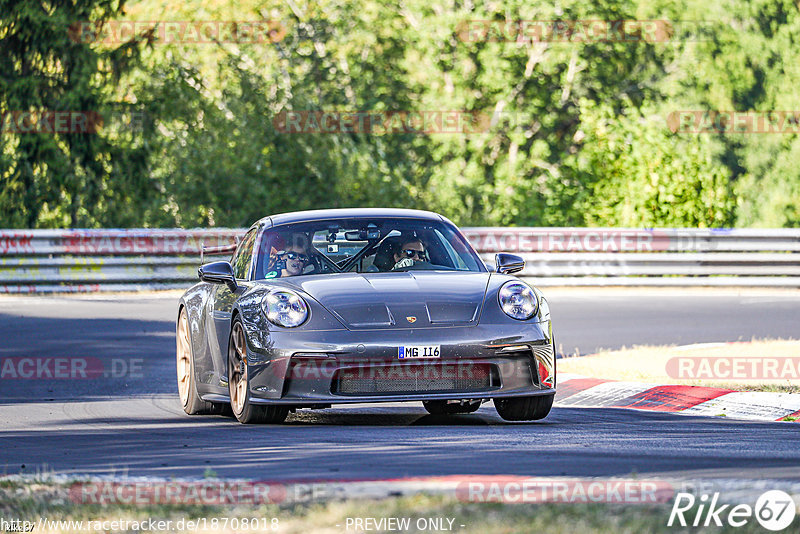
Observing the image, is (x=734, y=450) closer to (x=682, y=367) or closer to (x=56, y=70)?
(x=682, y=367)

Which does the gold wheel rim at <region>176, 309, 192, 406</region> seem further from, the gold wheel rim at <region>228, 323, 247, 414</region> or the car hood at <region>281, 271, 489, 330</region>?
the car hood at <region>281, 271, 489, 330</region>

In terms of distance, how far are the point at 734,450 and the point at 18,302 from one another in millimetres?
16120

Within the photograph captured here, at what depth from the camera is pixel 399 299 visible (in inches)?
351

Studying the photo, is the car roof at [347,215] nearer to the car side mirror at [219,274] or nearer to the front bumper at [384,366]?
the car side mirror at [219,274]

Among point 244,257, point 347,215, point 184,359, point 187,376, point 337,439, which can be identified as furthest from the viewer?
point 184,359

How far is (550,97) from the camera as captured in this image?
4050cm

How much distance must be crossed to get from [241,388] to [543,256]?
15.6 meters

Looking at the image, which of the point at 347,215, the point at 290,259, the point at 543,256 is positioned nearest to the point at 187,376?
the point at 290,259

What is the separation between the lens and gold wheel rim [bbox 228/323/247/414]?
30.0ft

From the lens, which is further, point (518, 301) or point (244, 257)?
point (244, 257)

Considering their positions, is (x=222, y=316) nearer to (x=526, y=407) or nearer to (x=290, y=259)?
(x=290, y=259)

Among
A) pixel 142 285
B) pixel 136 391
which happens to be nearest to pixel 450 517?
pixel 136 391

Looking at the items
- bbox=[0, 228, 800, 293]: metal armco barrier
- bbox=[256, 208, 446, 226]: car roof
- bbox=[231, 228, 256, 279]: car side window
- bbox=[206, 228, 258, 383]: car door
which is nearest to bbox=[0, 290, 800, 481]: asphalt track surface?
bbox=[206, 228, 258, 383]: car door

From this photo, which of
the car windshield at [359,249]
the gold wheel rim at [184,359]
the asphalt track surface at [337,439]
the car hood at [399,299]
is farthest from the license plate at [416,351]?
the gold wheel rim at [184,359]
